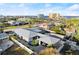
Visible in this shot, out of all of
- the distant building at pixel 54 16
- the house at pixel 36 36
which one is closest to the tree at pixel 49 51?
the house at pixel 36 36

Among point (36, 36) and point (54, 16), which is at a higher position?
point (54, 16)

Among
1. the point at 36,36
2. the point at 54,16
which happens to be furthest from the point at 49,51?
the point at 54,16

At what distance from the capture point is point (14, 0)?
3.73 ft

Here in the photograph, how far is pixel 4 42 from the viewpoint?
113 cm

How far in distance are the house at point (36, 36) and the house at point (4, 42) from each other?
0.28ft

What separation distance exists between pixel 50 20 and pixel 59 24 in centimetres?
8

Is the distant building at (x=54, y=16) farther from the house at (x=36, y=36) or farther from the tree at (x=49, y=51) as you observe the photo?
the tree at (x=49, y=51)

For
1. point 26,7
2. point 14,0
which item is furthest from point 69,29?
point 14,0

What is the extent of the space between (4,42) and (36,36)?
25 centimetres

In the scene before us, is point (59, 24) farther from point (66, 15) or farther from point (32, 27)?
point (32, 27)

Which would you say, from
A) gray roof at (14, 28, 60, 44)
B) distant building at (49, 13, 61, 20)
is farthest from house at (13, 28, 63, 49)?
distant building at (49, 13, 61, 20)

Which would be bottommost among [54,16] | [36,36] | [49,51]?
[49,51]

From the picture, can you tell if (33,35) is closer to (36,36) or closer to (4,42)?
(36,36)
